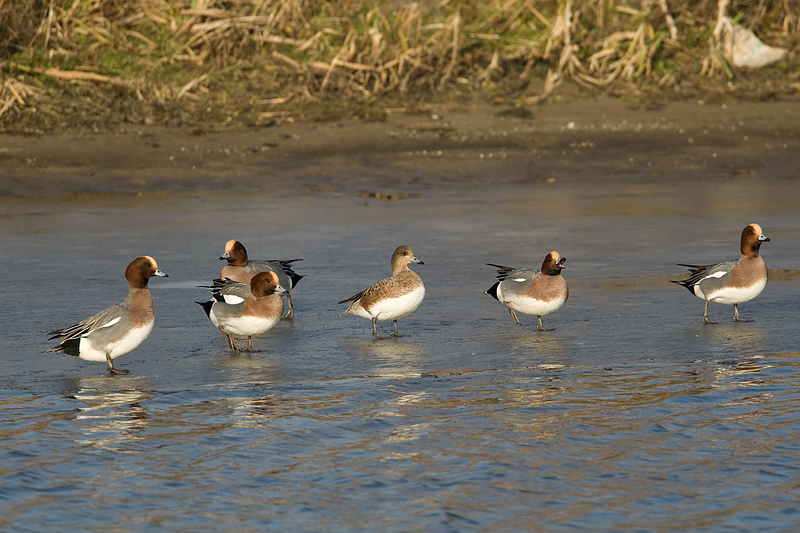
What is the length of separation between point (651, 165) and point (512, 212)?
3467mm

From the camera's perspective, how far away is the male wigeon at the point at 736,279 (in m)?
8.94

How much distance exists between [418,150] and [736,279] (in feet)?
27.2

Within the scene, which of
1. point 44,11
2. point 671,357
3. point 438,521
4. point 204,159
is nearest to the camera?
point 438,521

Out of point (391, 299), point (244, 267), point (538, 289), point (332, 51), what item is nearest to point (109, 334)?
point (391, 299)

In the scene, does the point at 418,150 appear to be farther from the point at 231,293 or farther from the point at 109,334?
the point at 109,334

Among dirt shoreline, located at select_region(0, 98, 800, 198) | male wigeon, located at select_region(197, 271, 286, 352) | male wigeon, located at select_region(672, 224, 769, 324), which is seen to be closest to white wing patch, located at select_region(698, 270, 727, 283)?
male wigeon, located at select_region(672, 224, 769, 324)

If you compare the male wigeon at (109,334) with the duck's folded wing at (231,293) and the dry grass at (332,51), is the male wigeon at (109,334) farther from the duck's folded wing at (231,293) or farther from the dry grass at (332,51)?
the dry grass at (332,51)

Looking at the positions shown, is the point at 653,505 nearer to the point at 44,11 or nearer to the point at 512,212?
the point at 512,212

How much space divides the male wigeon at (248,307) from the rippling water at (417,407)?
0.22 meters

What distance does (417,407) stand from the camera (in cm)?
695

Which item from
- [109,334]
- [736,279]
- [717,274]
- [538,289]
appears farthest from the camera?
[717,274]

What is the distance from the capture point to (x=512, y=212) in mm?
13883

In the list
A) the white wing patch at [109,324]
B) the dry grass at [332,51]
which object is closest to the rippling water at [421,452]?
the white wing patch at [109,324]

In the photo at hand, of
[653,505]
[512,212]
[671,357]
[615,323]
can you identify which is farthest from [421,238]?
[653,505]
